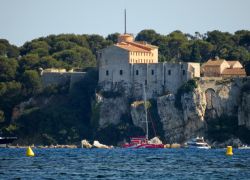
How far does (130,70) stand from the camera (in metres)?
143

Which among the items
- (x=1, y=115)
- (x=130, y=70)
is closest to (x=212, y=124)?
(x=130, y=70)

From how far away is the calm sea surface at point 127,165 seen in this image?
271 feet

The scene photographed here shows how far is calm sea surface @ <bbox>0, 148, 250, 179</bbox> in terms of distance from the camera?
82750 mm

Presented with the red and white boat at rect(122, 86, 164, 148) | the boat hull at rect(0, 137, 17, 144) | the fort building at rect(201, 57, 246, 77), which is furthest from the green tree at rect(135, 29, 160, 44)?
the red and white boat at rect(122, 86, 164, 148)

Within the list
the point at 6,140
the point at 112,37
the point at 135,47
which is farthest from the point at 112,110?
the point at 112,37

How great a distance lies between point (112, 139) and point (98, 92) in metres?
7.29

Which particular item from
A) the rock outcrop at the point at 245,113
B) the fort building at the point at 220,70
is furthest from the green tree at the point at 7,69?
the rock outcrop at the point at 245,113

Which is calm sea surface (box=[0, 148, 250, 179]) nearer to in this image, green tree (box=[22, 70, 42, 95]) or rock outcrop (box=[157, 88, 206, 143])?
rock outcrop (box=[157, 88, 206, 143])

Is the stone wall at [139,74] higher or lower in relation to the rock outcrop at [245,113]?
higher

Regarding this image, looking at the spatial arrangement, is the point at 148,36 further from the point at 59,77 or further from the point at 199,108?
the point at 199,108

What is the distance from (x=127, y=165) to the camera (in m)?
94.7

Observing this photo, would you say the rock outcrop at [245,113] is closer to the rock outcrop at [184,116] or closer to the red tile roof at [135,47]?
the rock outcrop at [184,116]

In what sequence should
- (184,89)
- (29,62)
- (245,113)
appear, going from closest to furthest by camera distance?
(245,113)
(184,89)
(29,62)

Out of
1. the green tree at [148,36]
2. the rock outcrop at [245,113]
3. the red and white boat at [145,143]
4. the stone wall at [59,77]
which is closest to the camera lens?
the red and white boat at [145,143]
